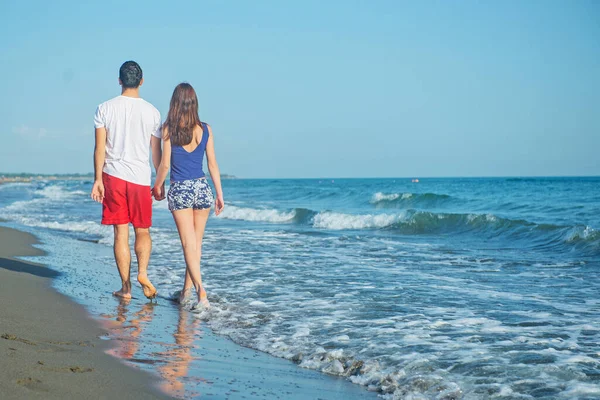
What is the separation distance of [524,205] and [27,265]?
60.3ft

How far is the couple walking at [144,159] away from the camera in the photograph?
506 cm

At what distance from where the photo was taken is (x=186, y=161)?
16.9ft

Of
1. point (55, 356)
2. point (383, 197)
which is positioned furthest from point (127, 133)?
point (383, 197)

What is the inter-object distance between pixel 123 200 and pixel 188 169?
0.62 metres

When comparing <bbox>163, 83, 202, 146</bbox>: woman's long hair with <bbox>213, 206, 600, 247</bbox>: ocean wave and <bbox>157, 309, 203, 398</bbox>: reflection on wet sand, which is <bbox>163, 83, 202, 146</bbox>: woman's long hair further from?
<bbox>213, 206, 600, 247</bbox>: ocean wave

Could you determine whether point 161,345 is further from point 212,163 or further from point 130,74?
point 130,74

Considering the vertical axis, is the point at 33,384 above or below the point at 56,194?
above

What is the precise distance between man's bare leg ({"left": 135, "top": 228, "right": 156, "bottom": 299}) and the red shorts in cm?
18

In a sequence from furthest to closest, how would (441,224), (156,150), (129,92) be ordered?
(441,224) → (156,150) → (129,92)

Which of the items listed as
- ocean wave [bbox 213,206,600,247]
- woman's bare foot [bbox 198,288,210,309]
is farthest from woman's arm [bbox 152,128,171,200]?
ocean wave [bbox 213,206,600,247]

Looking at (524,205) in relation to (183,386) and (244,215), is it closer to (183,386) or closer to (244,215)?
(244,215)

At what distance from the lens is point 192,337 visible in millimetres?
4281

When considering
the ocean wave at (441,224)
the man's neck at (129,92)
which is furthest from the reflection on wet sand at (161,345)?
the ocean wave at (441,224)

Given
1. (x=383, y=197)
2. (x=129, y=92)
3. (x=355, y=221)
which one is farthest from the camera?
(x=383, y=197)
